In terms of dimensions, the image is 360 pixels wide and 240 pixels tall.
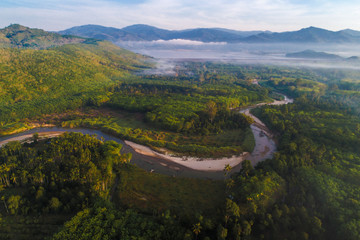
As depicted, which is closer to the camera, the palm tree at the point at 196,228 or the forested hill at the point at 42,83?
the palm tree at the point at 196,228

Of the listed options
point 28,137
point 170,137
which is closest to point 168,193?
point 170,137

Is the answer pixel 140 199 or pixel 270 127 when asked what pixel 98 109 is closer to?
pixel 140 199

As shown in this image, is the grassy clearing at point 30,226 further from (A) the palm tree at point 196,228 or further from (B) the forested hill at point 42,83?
(B) the forested hill at point 42,83

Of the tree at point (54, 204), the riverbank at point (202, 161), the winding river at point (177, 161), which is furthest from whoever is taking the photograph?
the riverbank at point (202, 161)

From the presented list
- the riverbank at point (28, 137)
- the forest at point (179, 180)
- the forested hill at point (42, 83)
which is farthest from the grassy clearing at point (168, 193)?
the forested hill at point (42, 83)

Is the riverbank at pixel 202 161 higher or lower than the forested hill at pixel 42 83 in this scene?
lower

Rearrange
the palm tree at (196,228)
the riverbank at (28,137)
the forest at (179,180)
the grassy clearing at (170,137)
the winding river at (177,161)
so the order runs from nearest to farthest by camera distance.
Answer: the palm tree at (196,228), the forest at (179,180), the winding river at (177,161), the grassy clearing at (170,137), the riverbank at (28,137)

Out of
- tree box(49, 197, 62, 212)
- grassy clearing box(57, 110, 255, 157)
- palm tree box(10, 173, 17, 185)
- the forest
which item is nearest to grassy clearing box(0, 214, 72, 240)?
the forest

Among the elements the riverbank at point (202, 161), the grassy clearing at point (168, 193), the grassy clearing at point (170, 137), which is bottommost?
the grassy clearing at point (168, 193)

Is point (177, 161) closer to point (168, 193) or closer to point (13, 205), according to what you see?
point (168, 193)
